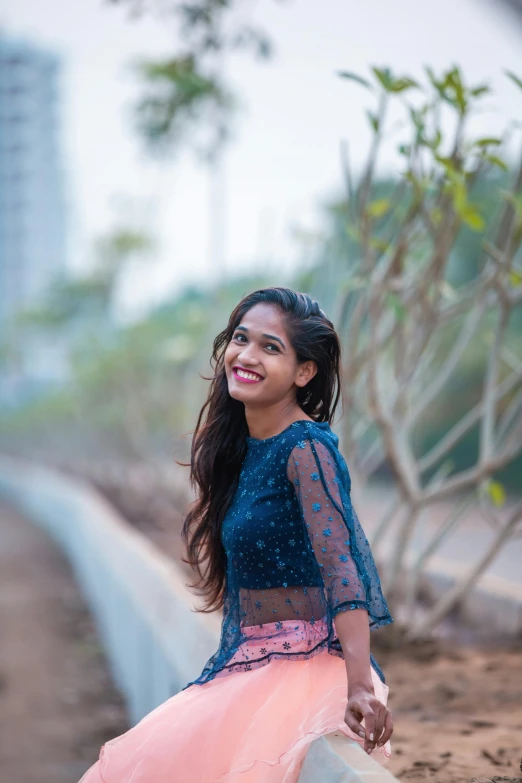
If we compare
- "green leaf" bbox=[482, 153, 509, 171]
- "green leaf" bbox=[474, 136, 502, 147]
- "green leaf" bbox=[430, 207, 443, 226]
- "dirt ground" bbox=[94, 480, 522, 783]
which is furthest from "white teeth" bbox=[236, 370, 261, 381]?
"green leaf" bbox=[430, 207, 443, 226]

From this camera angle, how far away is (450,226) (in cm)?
482

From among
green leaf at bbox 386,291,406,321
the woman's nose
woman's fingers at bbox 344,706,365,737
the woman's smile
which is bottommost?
woman's fingers at bbox 344,706,365,737

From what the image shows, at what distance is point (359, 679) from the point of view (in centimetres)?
214

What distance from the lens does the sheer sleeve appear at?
2.19m

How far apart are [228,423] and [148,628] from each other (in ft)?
12.6

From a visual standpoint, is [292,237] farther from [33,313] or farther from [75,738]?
[33,313]

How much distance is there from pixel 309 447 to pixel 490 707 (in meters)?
2.62

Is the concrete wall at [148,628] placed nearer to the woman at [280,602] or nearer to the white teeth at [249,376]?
the woman at [280,602]

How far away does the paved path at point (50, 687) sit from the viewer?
596 centimetres

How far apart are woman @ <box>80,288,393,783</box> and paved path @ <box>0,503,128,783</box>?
352cm

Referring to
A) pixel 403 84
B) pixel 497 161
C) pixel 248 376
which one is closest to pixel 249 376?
pixel 248 376

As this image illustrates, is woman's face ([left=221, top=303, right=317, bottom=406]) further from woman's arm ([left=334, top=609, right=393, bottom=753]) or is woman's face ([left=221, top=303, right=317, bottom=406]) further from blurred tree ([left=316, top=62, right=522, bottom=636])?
blurred tree ([left=316, top=62, right=522, bottom=636])

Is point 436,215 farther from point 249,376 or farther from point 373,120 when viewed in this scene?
A: point 249,376

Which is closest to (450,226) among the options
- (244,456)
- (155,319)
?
(244,456)
